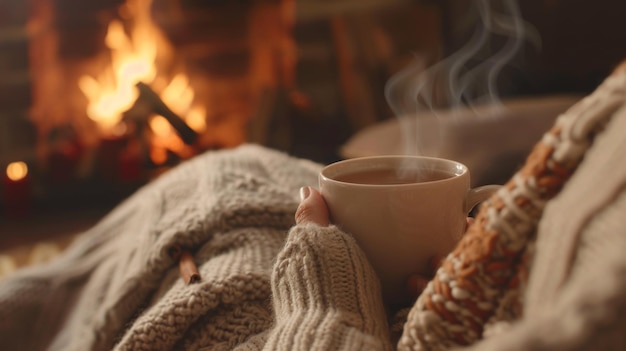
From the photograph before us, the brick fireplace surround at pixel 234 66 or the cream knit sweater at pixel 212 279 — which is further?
the brick fireplace surround at pixel 234 66

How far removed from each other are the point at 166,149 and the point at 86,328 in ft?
5.41

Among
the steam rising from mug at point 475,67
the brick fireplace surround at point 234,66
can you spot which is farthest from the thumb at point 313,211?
the steam rising from mug at point 475,67

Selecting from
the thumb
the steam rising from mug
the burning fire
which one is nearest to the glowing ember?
the burning fire

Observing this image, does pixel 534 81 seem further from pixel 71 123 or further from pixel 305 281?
pixel 305 281

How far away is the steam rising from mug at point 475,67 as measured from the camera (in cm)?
249

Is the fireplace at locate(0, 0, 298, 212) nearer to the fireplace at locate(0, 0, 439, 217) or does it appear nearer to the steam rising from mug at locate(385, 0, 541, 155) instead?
the fireplace at locate(0, 0, 439, 217)

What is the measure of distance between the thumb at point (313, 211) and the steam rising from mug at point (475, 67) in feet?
5.98

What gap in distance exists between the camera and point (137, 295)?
2.34 feet

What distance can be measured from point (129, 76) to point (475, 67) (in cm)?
134

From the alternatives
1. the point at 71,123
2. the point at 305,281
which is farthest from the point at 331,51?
the point at 305,281

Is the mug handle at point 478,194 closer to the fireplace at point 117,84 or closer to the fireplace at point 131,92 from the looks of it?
the fireplace at point 131,92

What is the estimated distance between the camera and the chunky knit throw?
1.07ft

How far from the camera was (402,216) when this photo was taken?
0.56 metres

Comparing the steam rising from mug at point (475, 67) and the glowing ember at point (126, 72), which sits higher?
the glowing ember at point (126, 72)
